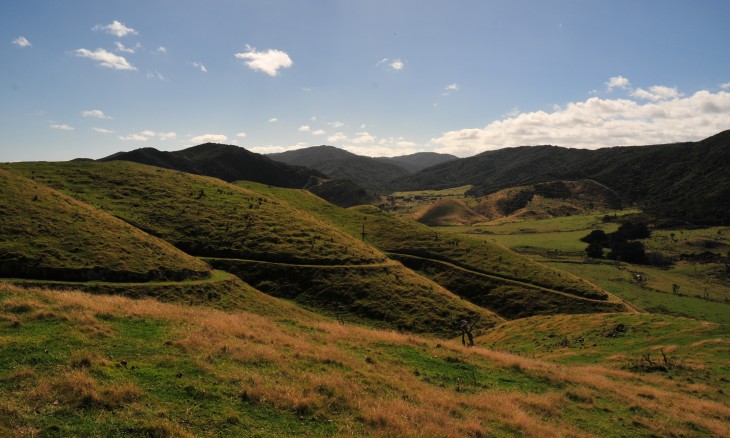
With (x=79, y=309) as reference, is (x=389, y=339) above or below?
below

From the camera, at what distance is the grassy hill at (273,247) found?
6425 centimetres

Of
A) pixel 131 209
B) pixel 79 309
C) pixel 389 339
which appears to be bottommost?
pixel 389 339

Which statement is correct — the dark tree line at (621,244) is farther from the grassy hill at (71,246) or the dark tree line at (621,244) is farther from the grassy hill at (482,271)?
the grassy hill at (71,246)

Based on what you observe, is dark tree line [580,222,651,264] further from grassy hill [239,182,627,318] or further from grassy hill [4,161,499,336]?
grassy hill [4,161,499,336]

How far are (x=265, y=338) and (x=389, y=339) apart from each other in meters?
9.18

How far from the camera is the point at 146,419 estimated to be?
1286cm

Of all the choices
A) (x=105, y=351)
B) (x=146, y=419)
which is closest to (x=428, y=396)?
(x=146, y=419)

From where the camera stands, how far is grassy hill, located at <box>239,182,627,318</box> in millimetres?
77250

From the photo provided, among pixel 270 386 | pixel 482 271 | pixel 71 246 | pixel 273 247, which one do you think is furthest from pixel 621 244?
pixel 270 386

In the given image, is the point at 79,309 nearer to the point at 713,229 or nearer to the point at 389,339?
the point at 389,339

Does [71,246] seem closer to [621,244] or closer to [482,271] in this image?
[482,271]

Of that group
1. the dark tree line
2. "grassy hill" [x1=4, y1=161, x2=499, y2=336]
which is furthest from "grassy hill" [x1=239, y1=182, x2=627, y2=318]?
the dark tree line

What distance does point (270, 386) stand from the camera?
54.1 ft

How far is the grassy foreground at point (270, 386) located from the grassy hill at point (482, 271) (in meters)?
49.1
